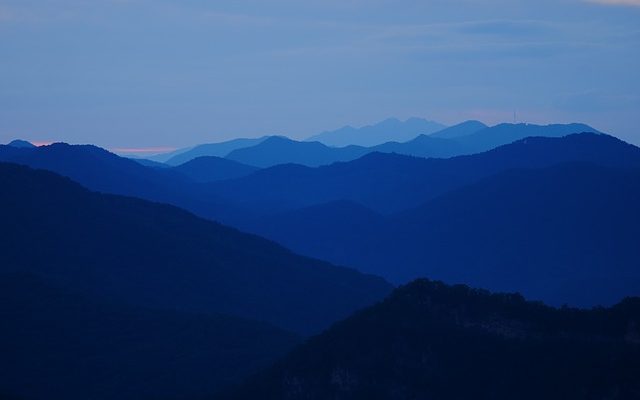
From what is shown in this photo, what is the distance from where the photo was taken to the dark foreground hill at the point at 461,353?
24850 millimetres

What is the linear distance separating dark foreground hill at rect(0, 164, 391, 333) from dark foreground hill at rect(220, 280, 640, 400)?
1905 cm

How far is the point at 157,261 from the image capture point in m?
52.6

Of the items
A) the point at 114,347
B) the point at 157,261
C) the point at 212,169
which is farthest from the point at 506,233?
the point at 212,169

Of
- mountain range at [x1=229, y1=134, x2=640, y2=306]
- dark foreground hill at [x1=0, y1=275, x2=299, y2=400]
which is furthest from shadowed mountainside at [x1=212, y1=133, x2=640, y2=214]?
dark foreground hill at [x1=0, y1=275, x2=299, y2=400]

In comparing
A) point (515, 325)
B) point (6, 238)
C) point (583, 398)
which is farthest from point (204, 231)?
point (583, 398)

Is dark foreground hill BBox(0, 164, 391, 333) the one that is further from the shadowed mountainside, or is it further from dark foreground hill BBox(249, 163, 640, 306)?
the shadowed mountainside

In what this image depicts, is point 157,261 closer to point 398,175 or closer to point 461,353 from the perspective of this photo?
point 461,353

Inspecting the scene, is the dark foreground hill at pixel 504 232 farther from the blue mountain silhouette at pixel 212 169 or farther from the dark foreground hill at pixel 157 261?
the blue mountain silhouette at pixel 212 169

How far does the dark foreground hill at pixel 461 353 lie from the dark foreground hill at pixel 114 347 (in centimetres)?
627

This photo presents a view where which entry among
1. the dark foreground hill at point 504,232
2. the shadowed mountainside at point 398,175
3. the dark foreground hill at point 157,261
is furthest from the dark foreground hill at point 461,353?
the shadowed mountainside at point 398,175

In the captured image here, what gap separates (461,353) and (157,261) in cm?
2858

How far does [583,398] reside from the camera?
23828 millimetres

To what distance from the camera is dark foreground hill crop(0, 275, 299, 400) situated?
112ft

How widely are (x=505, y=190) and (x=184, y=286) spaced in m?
42.0
